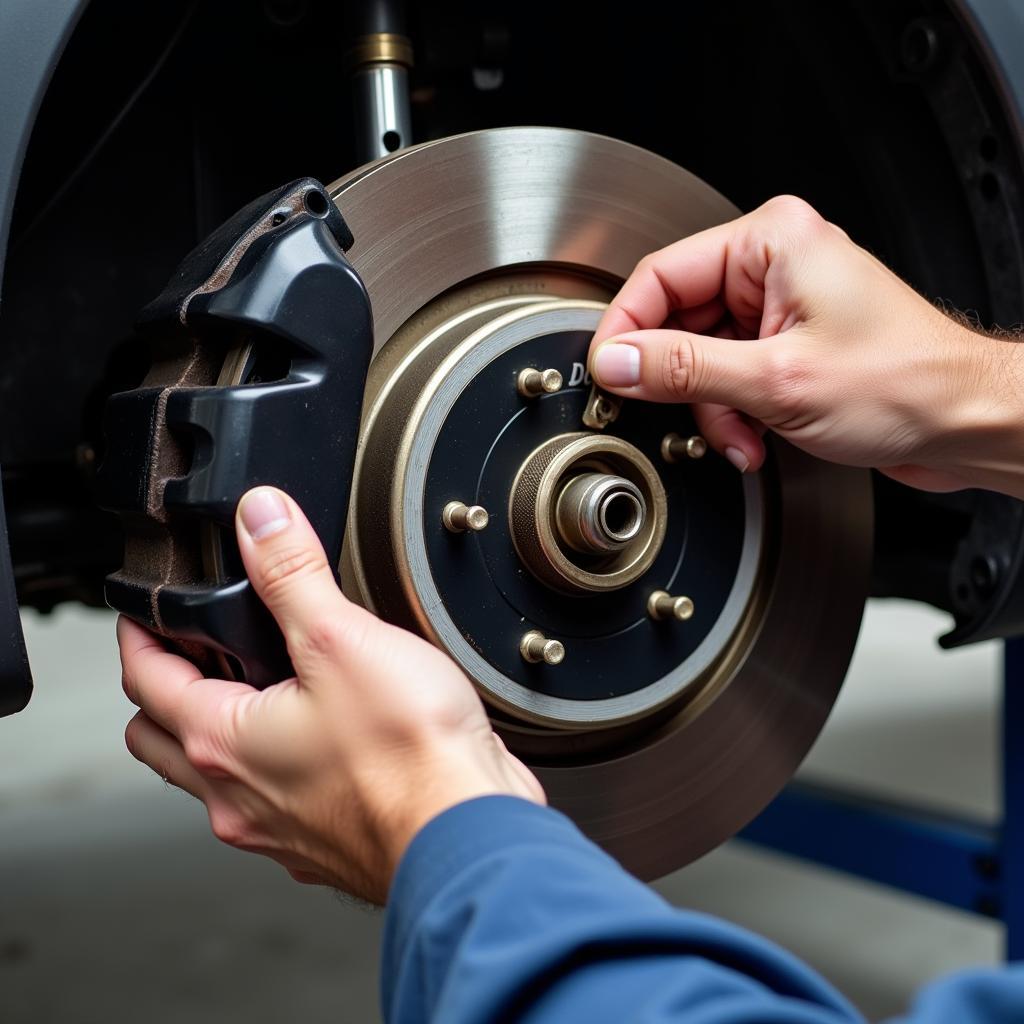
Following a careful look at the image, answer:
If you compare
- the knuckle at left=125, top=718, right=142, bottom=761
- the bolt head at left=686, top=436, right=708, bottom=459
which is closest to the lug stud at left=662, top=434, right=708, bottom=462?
the bolt head at left=686, top=436, right=708, bottom=459

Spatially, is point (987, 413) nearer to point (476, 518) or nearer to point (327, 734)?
point (476, 518)

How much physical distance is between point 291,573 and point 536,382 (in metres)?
0.20

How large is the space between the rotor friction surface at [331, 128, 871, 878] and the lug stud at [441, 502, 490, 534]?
0.14 ft

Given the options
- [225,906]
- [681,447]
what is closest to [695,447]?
[681,447]

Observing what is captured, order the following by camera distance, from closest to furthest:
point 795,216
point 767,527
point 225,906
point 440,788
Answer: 1. point 440,788
2. point 795,216
3. point 767,527
4. point 225,906

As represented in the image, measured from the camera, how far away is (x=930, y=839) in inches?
48.6

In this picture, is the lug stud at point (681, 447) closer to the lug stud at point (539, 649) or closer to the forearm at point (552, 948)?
the lug stud at point (539, 649)

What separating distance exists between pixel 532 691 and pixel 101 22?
493mm

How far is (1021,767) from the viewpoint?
45.3 inches

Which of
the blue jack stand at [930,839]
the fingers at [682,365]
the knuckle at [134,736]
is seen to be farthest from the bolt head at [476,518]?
the blue jack stand at [930,839]

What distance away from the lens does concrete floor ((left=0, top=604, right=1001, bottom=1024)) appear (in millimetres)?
1213

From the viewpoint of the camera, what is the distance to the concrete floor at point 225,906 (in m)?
1.21

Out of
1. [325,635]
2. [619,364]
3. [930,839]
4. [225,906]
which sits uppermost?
[619,364]

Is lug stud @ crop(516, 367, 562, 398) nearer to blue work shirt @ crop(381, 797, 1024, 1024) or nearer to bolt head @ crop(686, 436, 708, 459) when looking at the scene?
bolt head @ crop(686, 436, 708, 459)
